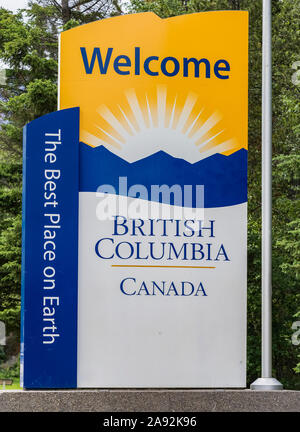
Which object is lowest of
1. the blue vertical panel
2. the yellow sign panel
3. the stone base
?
the stone base

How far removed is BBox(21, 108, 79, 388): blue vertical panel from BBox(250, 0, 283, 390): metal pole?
210 cm

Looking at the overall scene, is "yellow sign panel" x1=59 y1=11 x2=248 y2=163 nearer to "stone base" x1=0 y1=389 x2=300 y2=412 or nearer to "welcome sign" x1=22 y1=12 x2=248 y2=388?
"welcome sign" x1=22 y1=12 x2=248 y2=388

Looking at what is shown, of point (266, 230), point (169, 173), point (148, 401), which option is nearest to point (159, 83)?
point (169, 173)

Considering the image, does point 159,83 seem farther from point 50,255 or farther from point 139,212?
point 50,255

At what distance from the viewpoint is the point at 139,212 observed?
7910 millimetres

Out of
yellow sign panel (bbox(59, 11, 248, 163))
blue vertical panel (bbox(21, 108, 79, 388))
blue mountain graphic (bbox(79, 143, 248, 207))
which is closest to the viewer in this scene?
blue vertical panel (bbox(21, 108, 79, 388))

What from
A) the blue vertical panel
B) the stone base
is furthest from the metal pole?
the blue vertical panel

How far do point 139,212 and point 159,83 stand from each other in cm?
148

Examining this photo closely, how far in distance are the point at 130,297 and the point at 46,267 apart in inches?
38.2

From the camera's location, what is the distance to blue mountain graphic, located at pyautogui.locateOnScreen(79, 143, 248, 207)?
25.9 feet

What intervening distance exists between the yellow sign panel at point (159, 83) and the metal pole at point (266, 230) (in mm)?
365

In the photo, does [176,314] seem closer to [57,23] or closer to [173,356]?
[173,356]

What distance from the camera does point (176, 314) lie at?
25.9 feet
